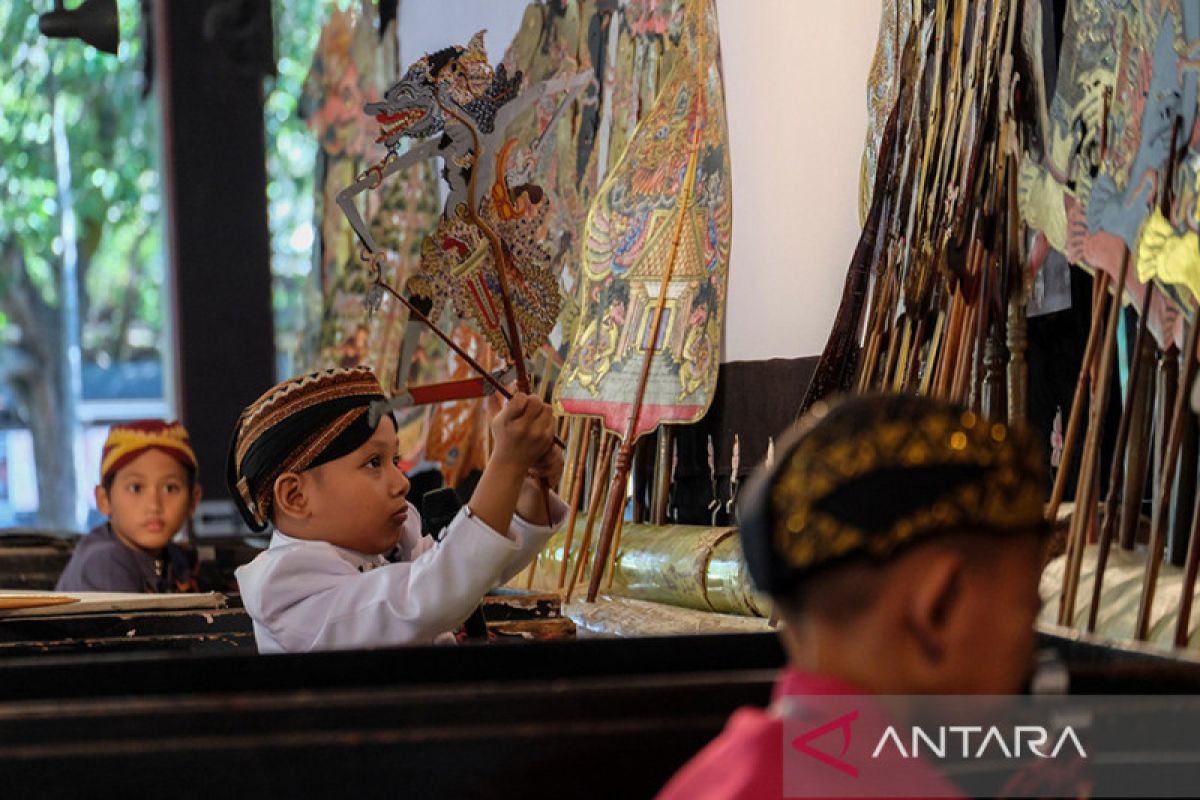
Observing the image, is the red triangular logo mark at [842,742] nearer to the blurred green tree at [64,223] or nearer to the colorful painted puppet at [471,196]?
the colorful painted puppet at [471,196]

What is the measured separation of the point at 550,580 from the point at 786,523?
11.4 ft

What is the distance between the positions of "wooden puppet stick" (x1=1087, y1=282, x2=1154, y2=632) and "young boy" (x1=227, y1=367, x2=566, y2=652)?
0.73 meters

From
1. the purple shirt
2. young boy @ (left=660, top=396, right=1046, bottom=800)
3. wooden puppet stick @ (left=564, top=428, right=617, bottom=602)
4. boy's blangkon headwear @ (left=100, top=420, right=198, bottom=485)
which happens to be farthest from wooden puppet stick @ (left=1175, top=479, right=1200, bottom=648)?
boy's blangkon headwear @ (left=100, top=420, right=198, bottom=485)

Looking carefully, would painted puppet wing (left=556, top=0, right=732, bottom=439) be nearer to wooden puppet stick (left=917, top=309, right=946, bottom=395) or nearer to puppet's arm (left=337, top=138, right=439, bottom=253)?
wooden puppet stick (left=917, top=309, right=946, bottom=395)

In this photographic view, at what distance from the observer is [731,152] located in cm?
438

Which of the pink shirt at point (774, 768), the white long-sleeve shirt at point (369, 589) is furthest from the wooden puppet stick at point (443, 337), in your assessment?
the pink shirt at point (774, 768)

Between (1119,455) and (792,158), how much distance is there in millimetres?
1897

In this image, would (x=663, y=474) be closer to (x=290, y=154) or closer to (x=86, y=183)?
(x=290, y=154)

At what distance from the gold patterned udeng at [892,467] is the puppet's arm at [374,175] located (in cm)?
141

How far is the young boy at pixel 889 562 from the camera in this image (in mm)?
1012

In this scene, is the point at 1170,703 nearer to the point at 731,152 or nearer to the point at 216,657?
the point at 216,657

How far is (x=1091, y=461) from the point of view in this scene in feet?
7.80

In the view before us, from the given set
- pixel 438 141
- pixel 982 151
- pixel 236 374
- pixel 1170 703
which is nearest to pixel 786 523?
pixel 1170 703

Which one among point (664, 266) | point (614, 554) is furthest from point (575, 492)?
point (664, 266)
